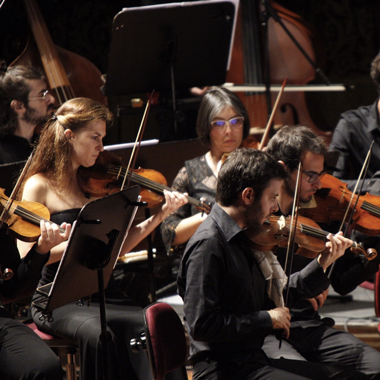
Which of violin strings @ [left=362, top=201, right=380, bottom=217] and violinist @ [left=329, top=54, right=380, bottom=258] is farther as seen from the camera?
violinist @ [left=329, top=54, right=380, bottom=258]

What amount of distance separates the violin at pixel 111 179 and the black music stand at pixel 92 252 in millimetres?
498

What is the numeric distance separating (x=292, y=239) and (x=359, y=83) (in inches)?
117

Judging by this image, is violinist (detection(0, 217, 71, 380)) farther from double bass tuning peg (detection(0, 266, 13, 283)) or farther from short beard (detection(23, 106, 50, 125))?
short beard (detection(23, 106, 50, 125))

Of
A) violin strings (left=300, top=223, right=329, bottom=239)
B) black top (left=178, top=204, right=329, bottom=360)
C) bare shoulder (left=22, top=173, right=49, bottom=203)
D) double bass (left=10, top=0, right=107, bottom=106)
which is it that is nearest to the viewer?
black top (left=178, top=204, right=329, bottom=360)

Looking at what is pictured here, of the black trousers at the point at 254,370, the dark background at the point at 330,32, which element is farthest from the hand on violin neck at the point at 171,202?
the dark background at the point at 330,32

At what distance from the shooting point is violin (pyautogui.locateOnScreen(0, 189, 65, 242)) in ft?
6.81

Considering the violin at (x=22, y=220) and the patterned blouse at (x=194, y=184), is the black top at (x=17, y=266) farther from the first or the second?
the patterned blouse at (x=194, y=184)

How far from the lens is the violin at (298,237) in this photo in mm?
1911

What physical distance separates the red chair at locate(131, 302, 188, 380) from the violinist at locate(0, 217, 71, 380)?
0.46 metres

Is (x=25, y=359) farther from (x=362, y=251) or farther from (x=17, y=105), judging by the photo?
(x=17, y=105)

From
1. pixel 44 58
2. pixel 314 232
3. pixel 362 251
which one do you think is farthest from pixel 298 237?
pixel 44 58

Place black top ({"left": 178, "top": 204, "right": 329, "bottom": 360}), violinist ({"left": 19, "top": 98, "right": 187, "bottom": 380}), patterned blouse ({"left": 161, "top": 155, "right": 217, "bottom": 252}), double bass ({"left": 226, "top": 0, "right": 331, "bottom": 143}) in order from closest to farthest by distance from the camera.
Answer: black top ({"left": 178, "top": 204, "right": 329, "bottom": 360})
violinist ({"left": 19, "top": 98, "right": 187, "bottom": 380})
patterned blouse ({"left": 161, "top": 155, "right": 217, "bottom": 252})
double bass ({"left": 226, "top": 0, "right": 331, "bottom": 143})

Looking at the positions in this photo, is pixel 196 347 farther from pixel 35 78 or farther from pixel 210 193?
pixel 35 78

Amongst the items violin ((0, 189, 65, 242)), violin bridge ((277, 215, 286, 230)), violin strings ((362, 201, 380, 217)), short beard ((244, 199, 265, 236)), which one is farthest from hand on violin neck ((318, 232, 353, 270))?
violin ((0, 189, 65, 242))
